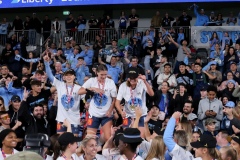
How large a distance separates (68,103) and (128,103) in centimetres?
108

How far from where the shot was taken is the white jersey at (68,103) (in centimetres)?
1059

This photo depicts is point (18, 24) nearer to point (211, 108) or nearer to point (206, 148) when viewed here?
point (211, 108)

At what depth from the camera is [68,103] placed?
10578 mm

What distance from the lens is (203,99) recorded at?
1321 centimetres

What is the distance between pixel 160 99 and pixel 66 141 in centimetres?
675

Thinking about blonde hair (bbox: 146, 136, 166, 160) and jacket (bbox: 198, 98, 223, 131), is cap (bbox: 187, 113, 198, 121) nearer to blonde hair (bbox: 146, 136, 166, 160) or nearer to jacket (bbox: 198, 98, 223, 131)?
jacket (bbox: 198, 98, 223, 131)

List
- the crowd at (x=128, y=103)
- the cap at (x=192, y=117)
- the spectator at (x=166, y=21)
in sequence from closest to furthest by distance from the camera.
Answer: the crowd at (x=128, y=103)
the cap at (x=192, y=117)
the spectator at (x=166, y=21)

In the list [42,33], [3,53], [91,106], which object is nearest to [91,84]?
[91,106]

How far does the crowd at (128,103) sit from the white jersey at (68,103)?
0.06 ft

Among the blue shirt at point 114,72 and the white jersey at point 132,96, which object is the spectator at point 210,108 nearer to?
the white jersey at point 132,96

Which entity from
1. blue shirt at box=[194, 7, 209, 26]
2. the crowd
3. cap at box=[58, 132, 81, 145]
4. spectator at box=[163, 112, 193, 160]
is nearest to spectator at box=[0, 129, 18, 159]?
the crowd

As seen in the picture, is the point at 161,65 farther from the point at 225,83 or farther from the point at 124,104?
the point at 124,104

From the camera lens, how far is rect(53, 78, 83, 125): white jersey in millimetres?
10586

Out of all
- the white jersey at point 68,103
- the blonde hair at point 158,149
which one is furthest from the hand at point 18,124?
the blonde hair at point 158,149
